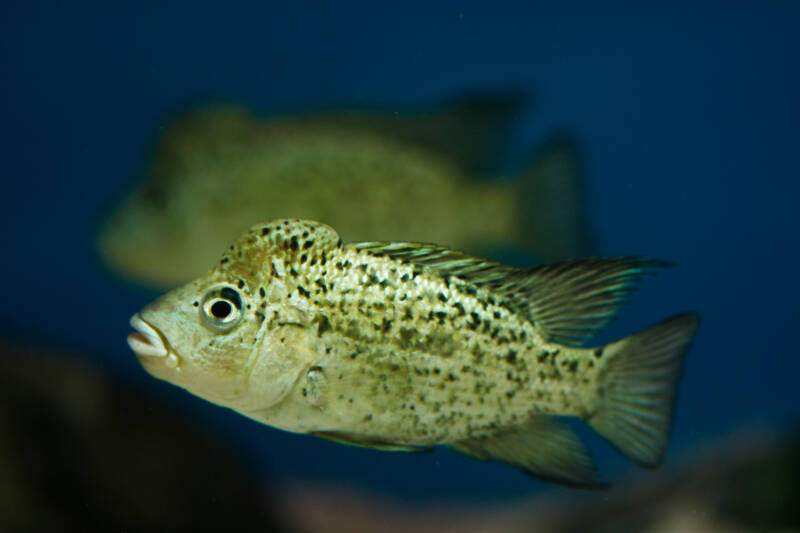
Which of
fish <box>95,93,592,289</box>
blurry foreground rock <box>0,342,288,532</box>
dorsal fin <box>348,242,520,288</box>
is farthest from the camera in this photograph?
fish <box>95,93,592,289</box>

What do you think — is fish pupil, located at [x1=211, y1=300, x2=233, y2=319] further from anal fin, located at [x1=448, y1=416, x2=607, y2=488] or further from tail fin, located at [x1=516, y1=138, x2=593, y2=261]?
tail fin, located at [x1=516, y1=138, x2=593, y2=261]

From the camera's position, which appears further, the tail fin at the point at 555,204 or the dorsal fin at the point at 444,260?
the tail fin at the point at 555,204

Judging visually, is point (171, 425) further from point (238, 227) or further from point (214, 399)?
point (214, 399)

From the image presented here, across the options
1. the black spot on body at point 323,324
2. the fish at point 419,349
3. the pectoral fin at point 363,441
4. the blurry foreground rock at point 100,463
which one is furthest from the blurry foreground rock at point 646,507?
the black spot on body at point 323,324

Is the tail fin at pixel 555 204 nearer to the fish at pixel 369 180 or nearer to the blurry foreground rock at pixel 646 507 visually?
the fish at pixel 369 180

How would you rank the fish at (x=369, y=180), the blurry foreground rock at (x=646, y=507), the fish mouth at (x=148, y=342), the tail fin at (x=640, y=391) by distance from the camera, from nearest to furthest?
the fish mouth at (x=148, y=342) → the tail fin at (x=640, y=391) → the fish at (x=369, y=180) → the blurry foreground rock at (x=646, y=507)

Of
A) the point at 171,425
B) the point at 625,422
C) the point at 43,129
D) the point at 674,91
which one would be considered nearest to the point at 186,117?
the point at 171,425

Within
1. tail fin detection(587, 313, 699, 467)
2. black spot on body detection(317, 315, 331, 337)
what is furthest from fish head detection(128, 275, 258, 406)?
tail fin detection(587, 313, 699, 467)
